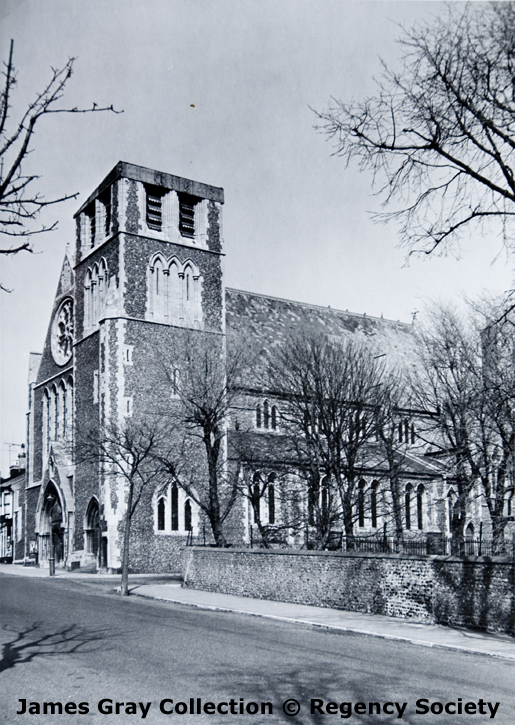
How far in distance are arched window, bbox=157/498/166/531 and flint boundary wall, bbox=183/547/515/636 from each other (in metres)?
10.8

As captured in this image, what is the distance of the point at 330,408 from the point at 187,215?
Result: 51.0ft

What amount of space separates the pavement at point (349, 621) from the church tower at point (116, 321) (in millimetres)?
10711

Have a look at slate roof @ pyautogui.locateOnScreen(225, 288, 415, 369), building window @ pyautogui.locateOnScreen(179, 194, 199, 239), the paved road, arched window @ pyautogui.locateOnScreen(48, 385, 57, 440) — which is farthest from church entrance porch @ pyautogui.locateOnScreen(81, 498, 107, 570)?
the paved road

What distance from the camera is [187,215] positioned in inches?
1606

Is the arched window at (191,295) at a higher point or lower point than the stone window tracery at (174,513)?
higher

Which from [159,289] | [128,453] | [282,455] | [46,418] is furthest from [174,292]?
[46,418]

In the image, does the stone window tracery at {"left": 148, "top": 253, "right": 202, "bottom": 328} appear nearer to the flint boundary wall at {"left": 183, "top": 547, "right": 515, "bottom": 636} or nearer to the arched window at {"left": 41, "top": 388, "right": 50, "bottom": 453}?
the arched window at {"left": 41, "top": 388, "right": 50, "bottom": 453}

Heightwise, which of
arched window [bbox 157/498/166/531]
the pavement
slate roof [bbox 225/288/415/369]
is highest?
slate roof [bbox 225/288/415/369]

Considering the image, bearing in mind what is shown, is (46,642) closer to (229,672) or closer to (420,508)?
(229,672)

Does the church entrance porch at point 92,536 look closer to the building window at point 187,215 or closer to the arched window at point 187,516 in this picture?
the arched window at point 187,516

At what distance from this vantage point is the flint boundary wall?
49.3 ft

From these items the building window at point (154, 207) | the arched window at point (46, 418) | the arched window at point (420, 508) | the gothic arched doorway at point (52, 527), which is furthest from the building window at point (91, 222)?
the arched window at point (420, 508)

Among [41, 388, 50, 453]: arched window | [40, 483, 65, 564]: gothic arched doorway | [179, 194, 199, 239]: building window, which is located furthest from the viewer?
[41, 388, 50, 453]: arched window

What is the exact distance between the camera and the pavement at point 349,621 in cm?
1360
